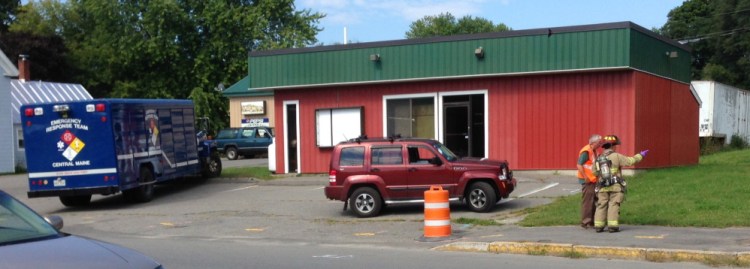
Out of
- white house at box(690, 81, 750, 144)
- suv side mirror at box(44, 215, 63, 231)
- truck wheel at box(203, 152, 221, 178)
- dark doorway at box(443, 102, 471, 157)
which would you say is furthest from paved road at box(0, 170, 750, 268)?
white house at box(690, 81, 750, 144)

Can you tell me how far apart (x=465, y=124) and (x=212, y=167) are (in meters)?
9.12

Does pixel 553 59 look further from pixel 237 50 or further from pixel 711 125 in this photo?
pixel 237 50

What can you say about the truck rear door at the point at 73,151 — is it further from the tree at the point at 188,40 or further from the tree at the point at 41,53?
the tree at the point at 41,53

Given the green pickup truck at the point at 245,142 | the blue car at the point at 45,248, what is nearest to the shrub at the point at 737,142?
the green pickup truck at the point at 245,142

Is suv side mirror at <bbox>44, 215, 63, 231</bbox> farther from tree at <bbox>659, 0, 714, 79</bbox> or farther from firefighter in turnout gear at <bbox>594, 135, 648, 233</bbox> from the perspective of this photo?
tree at <bbox>659, 0, 714, 79</bbox>

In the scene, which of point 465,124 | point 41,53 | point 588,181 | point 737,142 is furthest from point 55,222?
point 41,53

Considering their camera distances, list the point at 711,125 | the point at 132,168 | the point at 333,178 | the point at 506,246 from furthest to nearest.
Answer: the point at 711,125 → the point at 132,168 → the point at 333,178 → the point at 506,246

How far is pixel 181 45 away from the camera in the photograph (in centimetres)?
5844

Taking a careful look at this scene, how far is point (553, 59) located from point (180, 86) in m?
42.8

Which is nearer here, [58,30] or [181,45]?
[181,45]

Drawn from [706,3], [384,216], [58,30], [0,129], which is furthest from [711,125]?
[58,30]

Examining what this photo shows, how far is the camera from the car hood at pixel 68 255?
5.30 m

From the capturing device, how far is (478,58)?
23.1m

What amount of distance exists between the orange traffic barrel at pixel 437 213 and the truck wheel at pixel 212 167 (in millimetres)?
14907
